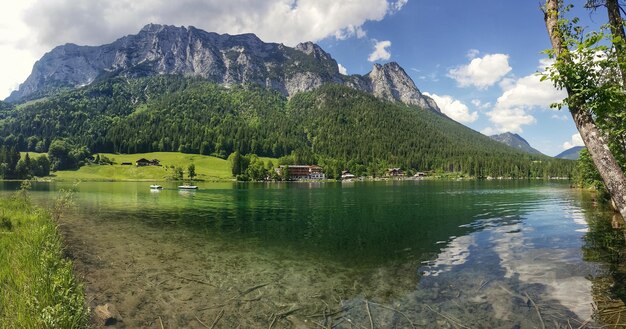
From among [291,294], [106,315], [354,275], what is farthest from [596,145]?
[106,315]

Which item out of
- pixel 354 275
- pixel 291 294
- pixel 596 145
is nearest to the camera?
pixel 596 145

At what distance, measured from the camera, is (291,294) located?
18766 millimetres

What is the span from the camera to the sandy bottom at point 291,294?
15070mm

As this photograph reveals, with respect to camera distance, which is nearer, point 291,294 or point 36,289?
point 36,289

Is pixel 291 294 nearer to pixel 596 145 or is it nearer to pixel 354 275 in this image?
pixel 354 275

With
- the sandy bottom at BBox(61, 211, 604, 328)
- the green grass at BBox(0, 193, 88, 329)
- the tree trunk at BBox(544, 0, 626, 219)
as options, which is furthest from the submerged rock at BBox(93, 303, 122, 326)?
the tree trunk at BBox(544, 0, 626, 219)

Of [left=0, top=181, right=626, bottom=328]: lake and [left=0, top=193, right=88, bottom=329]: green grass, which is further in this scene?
[left=0, top=181, right=626, bottom=328]: lake

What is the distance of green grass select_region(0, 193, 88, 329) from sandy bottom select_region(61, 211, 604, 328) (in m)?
2.79

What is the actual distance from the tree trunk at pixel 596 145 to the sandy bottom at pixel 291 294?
7.52m

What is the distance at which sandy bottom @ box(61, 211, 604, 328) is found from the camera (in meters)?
15.1

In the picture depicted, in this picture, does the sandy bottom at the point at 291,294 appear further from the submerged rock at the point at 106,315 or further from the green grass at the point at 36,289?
the green grass at the point at 36,289

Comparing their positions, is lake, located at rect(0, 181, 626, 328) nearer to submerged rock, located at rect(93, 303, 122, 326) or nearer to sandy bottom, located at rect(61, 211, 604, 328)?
sandy bottom, located at rect(61, 211, 604, 328)

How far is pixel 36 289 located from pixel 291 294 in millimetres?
11002

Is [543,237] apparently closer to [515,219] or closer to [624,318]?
[515,219]
